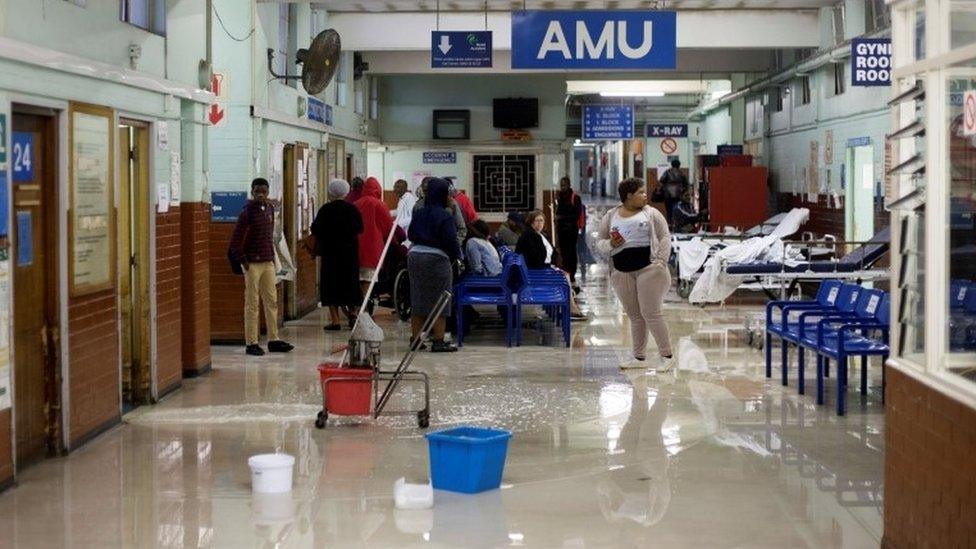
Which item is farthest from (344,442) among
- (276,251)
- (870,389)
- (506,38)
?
(506,38)

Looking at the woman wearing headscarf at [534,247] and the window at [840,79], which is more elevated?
the window at [840,79]

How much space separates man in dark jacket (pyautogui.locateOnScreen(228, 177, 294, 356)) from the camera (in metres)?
13.1

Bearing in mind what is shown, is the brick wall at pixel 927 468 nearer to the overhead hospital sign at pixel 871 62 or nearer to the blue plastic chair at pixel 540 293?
the blue plastic chair at pixel 540 293

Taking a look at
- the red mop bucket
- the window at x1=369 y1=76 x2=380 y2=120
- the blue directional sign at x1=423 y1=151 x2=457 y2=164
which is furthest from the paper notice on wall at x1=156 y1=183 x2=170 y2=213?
the blue directional sign at x1=423 y1=151 x2=457 y2=164

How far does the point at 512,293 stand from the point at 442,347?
88cm

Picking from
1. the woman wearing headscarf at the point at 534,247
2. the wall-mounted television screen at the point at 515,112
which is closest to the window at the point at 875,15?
the woman wearing headscarf at the point at 534,247

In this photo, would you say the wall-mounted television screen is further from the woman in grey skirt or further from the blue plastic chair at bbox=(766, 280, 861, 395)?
the blue plastic chair at bbox=(766, 280, 861, 395)

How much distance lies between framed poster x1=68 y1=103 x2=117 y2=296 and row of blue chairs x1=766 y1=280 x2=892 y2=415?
4.80m

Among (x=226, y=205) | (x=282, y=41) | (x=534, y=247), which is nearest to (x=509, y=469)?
(x=226, y=205)

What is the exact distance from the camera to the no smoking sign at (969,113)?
530cm

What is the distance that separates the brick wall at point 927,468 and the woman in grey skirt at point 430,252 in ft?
22.3

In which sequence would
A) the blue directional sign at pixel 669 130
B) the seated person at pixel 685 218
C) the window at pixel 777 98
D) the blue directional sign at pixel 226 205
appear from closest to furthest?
the blue directional sign at pixel 226 205, the window at pixel 777 98, the seated person at pixel 685 218, the blue directional sign at pixel 669 130

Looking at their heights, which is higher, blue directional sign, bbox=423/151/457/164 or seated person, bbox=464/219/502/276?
blue directional sign, bbox=423/151/457/164

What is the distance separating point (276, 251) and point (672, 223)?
13669mm
